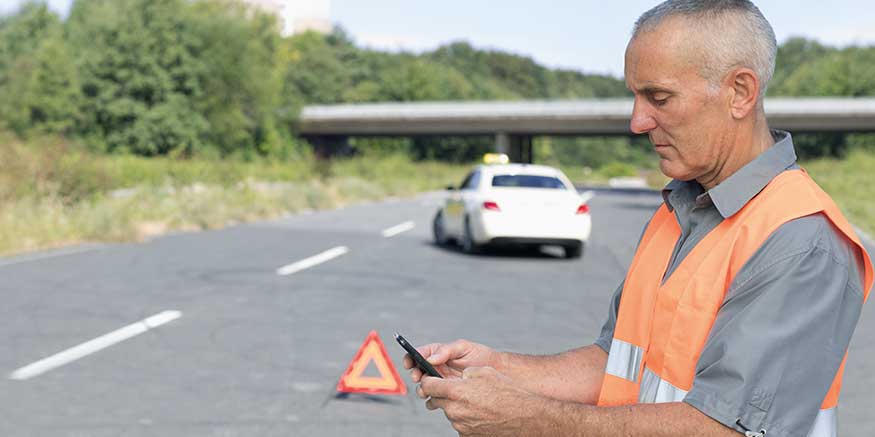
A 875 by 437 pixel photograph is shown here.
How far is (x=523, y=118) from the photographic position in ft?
218

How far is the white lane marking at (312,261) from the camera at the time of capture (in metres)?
13.7

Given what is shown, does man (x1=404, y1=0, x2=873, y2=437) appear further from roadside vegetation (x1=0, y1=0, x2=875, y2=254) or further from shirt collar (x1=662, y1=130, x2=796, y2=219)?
roadside vegetation (x1=0, y1=0, x2=875, y2=254)

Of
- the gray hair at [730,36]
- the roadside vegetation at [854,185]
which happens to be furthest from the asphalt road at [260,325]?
the roadside vegetation at [854,185]

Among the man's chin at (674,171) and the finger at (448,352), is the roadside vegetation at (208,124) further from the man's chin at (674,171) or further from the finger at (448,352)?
the man's chin at (674,171)

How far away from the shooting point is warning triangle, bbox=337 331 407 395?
6531 mm

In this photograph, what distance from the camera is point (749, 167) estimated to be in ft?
6.40

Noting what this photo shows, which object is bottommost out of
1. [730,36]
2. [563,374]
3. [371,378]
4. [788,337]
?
[371,378]

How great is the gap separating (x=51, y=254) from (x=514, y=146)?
64.0 m

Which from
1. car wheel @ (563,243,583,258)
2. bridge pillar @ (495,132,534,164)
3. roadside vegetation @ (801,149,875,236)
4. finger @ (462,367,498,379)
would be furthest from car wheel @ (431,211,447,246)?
bridge pillar @ (495,132,534,164)

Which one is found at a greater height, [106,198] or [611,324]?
[611,324]

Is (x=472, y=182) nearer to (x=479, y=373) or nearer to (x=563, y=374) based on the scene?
(x=563, y=374)

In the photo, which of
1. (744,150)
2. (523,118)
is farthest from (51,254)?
(523,118)

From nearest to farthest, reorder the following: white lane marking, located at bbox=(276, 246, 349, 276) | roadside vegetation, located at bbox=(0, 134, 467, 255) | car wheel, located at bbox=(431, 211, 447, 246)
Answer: white lane marking, located at bbox=(276, 246, 349, 276) → roadside vegetation, located at bbox=(0, 134, 467, 255) → car wheel, located at bbox=(431, 211, 447, 246)

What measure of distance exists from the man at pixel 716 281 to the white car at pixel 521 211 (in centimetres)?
1403
